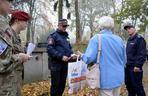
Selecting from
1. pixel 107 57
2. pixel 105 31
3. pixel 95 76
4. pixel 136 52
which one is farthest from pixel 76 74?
pixel 136 52

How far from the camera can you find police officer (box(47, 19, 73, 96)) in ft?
25.2

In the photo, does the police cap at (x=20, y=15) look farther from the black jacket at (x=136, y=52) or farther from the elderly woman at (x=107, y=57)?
the black jacket at (x=136, y=52)

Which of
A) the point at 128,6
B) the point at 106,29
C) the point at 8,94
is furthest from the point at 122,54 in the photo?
the point at 128,6

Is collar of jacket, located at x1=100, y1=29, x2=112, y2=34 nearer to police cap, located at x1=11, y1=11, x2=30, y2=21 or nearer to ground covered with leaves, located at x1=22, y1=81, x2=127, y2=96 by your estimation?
police cap, located at x1=11, y1=11, x2=30, y2=21

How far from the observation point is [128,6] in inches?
888

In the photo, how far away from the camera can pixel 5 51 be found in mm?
3621

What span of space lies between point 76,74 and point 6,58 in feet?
9.79

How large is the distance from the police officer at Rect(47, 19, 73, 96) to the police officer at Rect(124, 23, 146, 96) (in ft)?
4.62

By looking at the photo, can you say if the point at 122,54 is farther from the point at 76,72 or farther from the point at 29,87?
the point at 29,87

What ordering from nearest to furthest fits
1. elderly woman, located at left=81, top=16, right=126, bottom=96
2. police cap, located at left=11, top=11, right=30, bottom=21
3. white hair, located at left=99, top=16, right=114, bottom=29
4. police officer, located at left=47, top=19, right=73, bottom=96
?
police cap, located at left=11, top=11, right=30, bottom=21 → elderly woman, located at left=81, top=16, right=126, bottom=96 → white hair, located at left=99, top=16, right=114, bottom=29 → police officer, located at left=47, top=19, right=73, bottom=96

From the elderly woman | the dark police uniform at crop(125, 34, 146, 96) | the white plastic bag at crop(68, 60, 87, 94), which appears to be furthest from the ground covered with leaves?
the elderly woman

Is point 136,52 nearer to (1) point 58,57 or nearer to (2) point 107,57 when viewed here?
(1) point 58,57

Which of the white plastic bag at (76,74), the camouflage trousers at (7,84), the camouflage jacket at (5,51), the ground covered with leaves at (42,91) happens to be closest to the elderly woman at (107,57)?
the white plastic bag at (76,74)

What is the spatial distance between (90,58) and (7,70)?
2.33m
